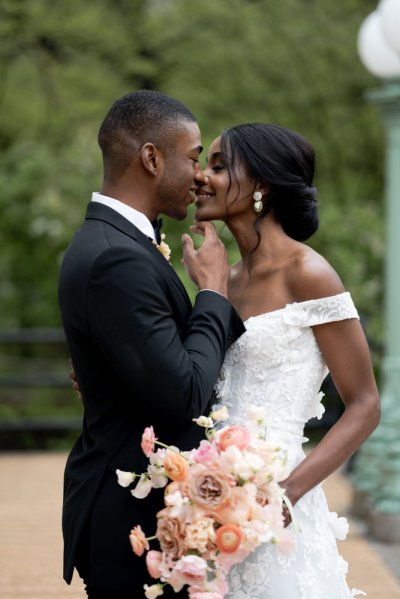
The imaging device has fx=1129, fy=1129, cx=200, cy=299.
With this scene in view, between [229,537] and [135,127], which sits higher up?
[135,127]

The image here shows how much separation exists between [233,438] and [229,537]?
254 mm

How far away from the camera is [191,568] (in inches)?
112

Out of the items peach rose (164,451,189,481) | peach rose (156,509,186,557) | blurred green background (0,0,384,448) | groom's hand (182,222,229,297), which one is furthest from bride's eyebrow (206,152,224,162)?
blurred green background (0,0,384,448)

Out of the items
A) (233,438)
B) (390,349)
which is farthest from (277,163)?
(390,349)

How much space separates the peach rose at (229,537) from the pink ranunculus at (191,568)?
0.21ft

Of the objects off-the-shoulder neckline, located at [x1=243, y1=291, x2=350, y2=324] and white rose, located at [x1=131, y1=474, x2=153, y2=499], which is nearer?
white rose, located at [x1=131, y1=474, x2=153, y2=499]

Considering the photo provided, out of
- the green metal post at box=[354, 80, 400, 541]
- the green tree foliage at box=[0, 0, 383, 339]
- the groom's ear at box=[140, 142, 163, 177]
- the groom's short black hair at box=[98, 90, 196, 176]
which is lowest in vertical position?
the green metal post at box=[354, 80, 400, 541]

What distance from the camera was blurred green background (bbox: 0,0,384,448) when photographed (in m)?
18.2

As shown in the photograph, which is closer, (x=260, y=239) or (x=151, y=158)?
(x=151, y=158)

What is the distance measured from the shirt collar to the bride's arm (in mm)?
549

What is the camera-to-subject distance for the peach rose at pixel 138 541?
296cm

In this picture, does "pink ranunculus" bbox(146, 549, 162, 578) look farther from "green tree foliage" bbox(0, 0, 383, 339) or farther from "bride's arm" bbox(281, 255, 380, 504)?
"green tree foliage" bbox(0, 0, 383, 339)

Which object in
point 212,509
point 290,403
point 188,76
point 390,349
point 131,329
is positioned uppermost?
point 188,76

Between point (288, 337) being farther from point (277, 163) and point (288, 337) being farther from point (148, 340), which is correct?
point (148, 340)
